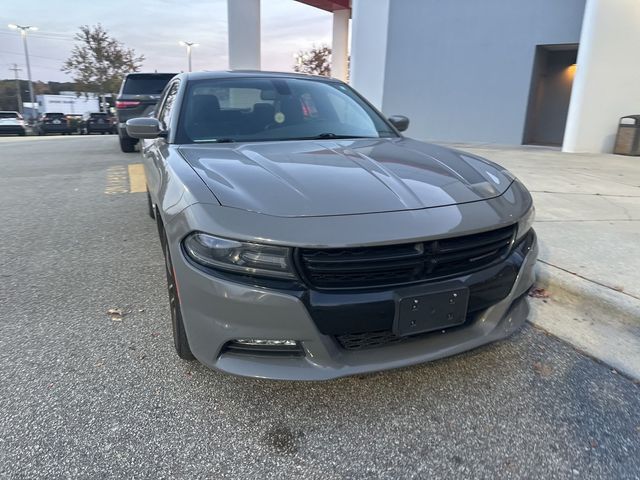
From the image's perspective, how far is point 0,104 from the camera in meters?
64.5

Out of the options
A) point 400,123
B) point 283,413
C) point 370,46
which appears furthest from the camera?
point 370,46

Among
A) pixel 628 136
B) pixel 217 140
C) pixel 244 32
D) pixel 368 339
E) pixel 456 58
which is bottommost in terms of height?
pixel 368 339

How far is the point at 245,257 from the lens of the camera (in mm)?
1807

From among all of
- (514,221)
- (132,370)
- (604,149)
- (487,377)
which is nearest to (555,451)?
(487,377)

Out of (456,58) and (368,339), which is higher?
(456,58)

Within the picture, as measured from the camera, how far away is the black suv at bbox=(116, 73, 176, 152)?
10977 mm

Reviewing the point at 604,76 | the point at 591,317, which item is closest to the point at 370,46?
the point at 604,76

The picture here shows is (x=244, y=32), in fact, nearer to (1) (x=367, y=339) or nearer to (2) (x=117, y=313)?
(2) (x=117, y=313)

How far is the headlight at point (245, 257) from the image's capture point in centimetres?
178

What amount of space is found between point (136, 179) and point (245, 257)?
22.5 ft

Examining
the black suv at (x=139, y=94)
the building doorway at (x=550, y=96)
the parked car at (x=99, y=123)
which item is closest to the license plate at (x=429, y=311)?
the black suv at (x=139, y=94)

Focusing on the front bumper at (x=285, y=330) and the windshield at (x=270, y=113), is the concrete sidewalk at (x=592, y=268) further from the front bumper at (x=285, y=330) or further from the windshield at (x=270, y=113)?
the windshield at (x=270, y=113)

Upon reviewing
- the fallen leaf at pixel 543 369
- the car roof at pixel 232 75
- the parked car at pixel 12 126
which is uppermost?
the car roof at pixel 232 75

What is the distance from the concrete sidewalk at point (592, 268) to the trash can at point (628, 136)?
190 inches
